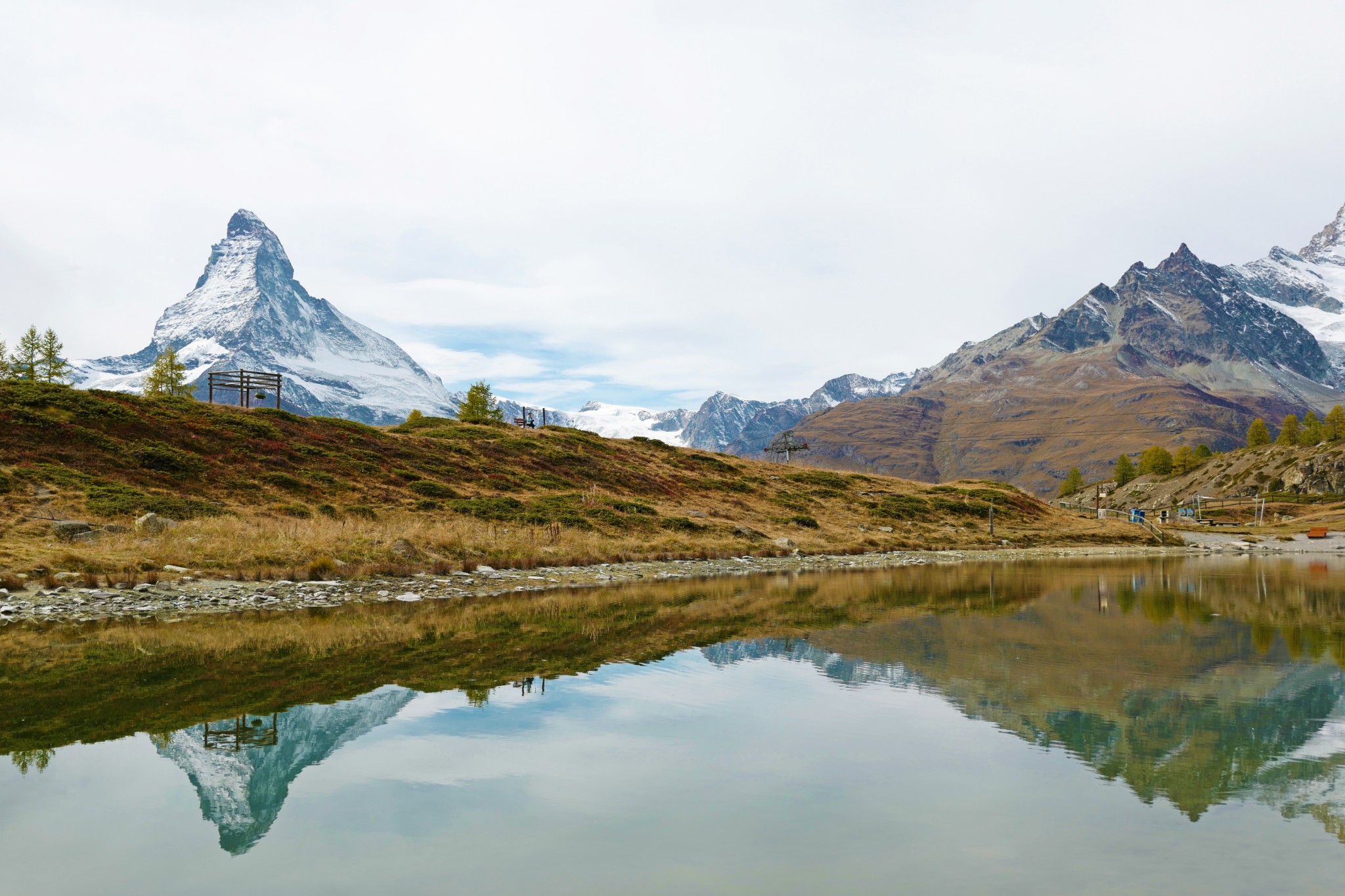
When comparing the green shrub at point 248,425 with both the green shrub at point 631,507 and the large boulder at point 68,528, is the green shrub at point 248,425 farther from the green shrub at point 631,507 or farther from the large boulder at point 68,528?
the large boulder at point 68,528

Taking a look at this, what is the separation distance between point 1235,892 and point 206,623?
2335 cm

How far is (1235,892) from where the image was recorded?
648 cm

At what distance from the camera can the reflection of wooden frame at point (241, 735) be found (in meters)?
11.1

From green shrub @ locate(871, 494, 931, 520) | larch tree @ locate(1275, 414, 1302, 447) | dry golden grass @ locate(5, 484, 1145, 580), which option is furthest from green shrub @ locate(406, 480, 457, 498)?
larch tree @ locate(1275, 414, 1302, 447)

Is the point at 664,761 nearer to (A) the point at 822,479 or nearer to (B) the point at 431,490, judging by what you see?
Answer: (B) the point at 431,490

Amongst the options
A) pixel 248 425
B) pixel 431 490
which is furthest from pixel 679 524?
pixel 248 425

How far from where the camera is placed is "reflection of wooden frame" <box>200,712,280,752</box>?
11086 mm

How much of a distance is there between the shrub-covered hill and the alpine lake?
14419 millimetres

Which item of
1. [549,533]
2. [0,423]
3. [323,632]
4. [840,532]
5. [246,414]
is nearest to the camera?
[323,632]

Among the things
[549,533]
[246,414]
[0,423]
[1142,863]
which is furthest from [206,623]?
[246,414]

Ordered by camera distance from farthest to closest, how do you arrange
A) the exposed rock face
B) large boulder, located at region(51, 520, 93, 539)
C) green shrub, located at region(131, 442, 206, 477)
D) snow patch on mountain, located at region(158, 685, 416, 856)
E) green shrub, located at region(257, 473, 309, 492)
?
the exposed rock face → green shrub, located at region(257, 473, 309, 492) → green shrub, located at region(131, 442, 206, 477) → large boulder, located at region(51, 520, 93, 539) → snow patch on mountain, located at region(158, 685, 416, 856)

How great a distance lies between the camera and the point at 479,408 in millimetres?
114125

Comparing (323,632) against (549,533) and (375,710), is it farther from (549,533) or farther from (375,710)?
(549,533)

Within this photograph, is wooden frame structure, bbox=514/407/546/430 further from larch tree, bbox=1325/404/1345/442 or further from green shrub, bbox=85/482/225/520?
larch tree, bbox=1325/404/1345/442
